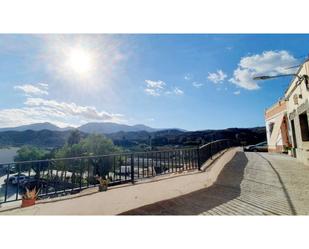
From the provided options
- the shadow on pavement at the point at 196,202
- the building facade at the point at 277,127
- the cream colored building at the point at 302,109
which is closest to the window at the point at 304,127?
the cream colored building at the point at 302,109

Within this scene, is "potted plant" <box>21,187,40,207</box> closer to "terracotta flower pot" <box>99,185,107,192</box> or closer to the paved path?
"terracotta flower pot" <box>99,185,107,192</box>

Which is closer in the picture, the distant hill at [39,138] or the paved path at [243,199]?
the paved path at [243,199]

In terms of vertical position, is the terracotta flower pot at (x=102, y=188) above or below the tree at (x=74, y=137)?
below

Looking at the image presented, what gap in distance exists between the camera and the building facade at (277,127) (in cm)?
1346

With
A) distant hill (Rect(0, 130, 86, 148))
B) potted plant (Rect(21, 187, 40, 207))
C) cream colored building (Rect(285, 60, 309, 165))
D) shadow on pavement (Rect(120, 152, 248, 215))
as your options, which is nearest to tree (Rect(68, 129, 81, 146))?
distant hill (Rect(0, 130, 86, 148))

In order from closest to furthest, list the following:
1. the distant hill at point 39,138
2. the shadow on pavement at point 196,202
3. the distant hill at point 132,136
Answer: the shadow on pavement at point 196,202 < the distant hill at point 132,136 < the distant hill at point 39,138

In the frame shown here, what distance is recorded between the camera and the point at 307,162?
814cm

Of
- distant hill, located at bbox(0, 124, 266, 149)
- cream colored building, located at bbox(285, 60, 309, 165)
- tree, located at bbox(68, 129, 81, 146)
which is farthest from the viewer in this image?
tree, located at bbox(68, 129, 81, 146)

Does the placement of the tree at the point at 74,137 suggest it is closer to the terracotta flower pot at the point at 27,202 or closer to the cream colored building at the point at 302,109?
the cream colored building at the point at 302,109

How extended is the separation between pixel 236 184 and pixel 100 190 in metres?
3.10

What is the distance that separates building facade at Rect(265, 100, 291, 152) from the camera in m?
13.5

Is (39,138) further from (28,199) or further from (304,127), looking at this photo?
(304,127)

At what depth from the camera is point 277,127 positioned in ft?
48.4

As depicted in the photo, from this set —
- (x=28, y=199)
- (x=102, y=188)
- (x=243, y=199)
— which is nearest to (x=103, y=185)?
(x=102, y=188)
